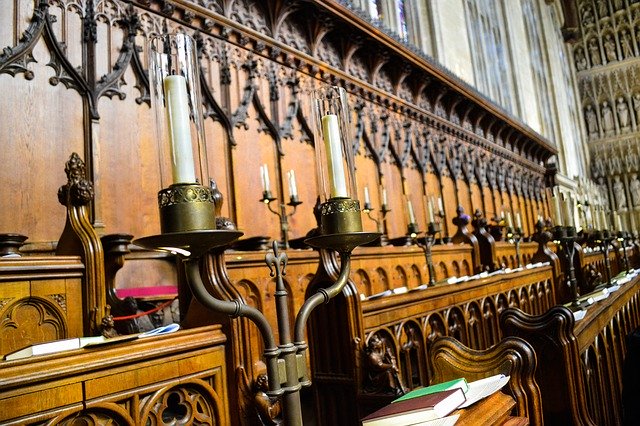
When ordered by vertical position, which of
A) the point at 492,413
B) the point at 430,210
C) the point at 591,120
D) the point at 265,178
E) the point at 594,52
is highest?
the point at 594,52

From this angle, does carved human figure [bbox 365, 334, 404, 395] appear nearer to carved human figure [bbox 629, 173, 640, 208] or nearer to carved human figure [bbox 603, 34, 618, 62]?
carved human figure [bbox 629, 173, 640, 208]

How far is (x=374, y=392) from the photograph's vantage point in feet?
6.80

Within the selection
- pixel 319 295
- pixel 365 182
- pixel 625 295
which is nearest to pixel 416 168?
pixel 365 182

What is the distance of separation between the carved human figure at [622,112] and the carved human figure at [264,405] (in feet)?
73.9

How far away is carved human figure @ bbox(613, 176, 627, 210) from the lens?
787 inches

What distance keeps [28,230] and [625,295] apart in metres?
4.12

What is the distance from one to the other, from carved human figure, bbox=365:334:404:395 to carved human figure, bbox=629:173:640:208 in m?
21.0

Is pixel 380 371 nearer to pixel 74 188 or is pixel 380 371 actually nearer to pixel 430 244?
pixel 74 188

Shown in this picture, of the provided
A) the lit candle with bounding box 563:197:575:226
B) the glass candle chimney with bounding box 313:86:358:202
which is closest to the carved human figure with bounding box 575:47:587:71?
the lit candle with bounding box 563:197:575:226

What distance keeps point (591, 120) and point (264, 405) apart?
2316cm

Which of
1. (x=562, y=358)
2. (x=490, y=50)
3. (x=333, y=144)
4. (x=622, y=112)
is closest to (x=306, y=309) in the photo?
(x=333, y=144)

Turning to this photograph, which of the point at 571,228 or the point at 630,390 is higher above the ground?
the point at 571,228

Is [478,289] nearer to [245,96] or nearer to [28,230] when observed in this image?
[28,230]

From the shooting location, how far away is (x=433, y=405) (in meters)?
1.17
